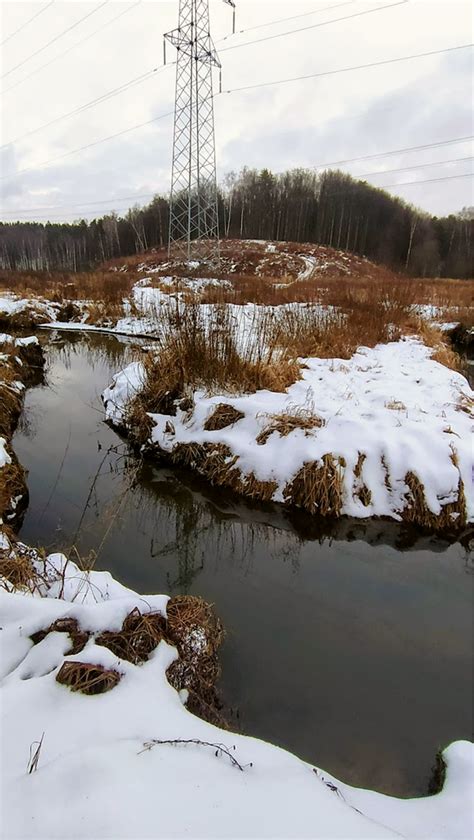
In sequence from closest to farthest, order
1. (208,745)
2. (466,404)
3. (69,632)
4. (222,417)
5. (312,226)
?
1. (208,745)
2. (69,632)
3. (222,417)
4. (466,404)
5. (312,226)

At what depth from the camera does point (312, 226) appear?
44.3 metres

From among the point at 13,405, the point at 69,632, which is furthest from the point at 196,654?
the point at 13,405

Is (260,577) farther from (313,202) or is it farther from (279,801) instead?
(313,202)

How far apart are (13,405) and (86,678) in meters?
5.76

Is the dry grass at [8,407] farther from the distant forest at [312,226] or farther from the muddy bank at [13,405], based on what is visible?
the distant forest at [312,226]

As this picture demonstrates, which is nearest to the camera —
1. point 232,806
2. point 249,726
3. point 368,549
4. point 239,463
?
point 232,806

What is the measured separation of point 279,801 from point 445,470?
3.35m

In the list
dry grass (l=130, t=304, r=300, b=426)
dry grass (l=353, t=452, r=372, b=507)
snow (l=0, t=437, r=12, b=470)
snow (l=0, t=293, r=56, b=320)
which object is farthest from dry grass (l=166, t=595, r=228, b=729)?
snow (l=0, t=293, r=56, b=320)

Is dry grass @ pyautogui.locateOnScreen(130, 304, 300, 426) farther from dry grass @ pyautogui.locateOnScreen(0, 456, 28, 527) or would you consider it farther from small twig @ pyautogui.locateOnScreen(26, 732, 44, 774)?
small twig @ pyautogui.locateOnScreen(26, 732, 44, 774)

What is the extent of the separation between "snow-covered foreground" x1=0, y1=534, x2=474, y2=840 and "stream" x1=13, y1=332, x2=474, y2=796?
393 mm

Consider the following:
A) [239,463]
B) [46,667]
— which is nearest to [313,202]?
[239,463]

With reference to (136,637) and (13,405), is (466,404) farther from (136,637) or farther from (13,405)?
(13,405)

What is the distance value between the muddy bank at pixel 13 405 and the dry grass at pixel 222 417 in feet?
7.18

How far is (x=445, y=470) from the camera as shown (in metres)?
3.99
